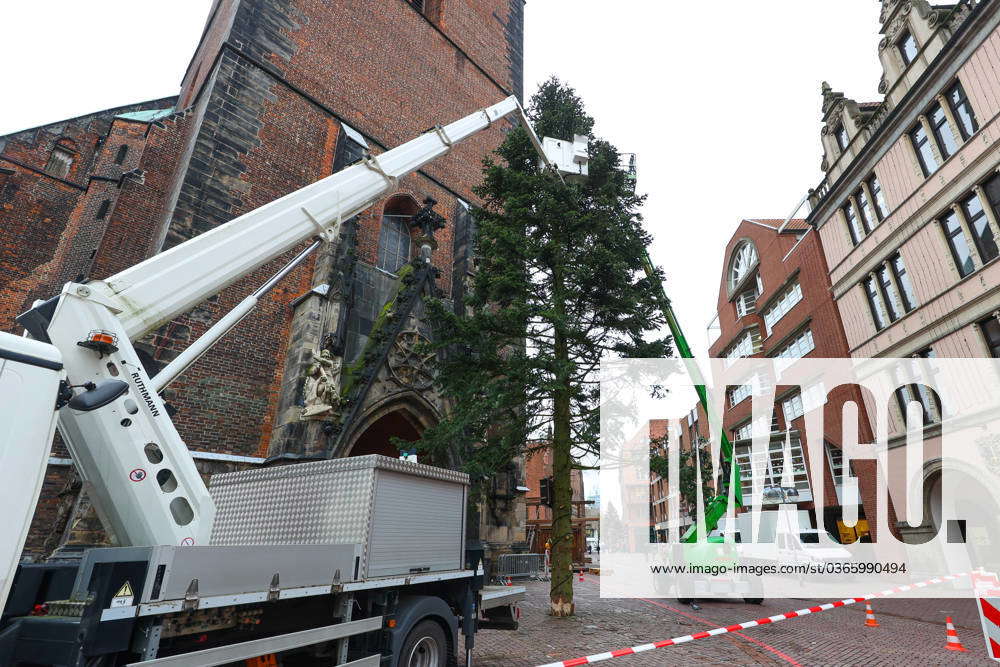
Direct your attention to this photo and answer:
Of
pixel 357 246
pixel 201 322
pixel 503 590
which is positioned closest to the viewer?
pixel 503 590

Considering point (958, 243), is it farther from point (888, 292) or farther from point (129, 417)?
point (129, 417)

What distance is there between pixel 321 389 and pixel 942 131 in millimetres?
21172

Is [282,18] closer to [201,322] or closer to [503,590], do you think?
[201,322]

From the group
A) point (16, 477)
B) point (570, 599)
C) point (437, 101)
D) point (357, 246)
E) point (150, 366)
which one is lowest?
point (570, 599)

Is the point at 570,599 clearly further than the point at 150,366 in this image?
Yes

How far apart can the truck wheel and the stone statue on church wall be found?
6344 mm

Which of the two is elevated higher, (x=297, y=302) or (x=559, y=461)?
(x=297, y=302)

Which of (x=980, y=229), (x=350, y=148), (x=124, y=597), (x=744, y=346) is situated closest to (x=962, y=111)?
(x=980, y=229)

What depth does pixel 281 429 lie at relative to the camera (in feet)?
37.4

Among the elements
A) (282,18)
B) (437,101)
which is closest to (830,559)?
(437,101)

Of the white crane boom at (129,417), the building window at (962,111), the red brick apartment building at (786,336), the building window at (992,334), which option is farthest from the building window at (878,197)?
the white crane boom at (129,417)

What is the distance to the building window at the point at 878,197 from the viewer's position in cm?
2103

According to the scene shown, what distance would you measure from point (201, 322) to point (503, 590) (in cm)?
818

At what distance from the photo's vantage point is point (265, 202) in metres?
13.1
